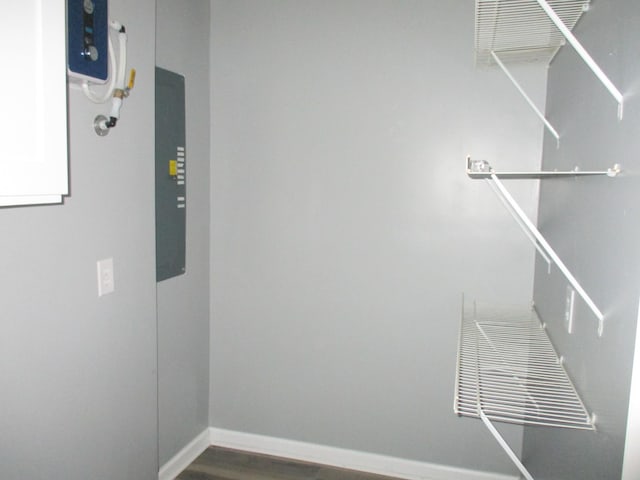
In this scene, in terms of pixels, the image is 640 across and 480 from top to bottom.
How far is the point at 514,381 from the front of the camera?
4.07 feet

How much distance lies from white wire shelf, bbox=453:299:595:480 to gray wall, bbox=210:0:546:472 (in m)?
0.57

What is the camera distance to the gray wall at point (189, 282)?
2236mm

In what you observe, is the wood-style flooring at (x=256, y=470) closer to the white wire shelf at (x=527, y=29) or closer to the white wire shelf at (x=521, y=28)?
the white wire shelf at (x=527, y=29)

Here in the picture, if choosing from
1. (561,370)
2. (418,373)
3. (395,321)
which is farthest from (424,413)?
(561,370)

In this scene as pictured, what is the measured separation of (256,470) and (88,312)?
1314mm

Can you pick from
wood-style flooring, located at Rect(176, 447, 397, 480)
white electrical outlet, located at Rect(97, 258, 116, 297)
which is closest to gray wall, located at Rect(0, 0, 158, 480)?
white electrical outlet, located at Rect(97, 258, 116, 297)

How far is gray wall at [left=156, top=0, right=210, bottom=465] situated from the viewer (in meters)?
2.24

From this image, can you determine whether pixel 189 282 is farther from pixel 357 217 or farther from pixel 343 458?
pixel 343 458

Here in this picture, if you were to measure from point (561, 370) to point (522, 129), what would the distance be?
4.06 feet

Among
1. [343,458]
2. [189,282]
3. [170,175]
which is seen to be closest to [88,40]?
[170,175]

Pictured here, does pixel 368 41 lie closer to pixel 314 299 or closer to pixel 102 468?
pixel 314 299

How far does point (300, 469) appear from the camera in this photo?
2.47m

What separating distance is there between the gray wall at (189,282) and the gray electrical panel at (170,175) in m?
0.07

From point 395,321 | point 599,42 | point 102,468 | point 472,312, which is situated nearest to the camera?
point 599,42
